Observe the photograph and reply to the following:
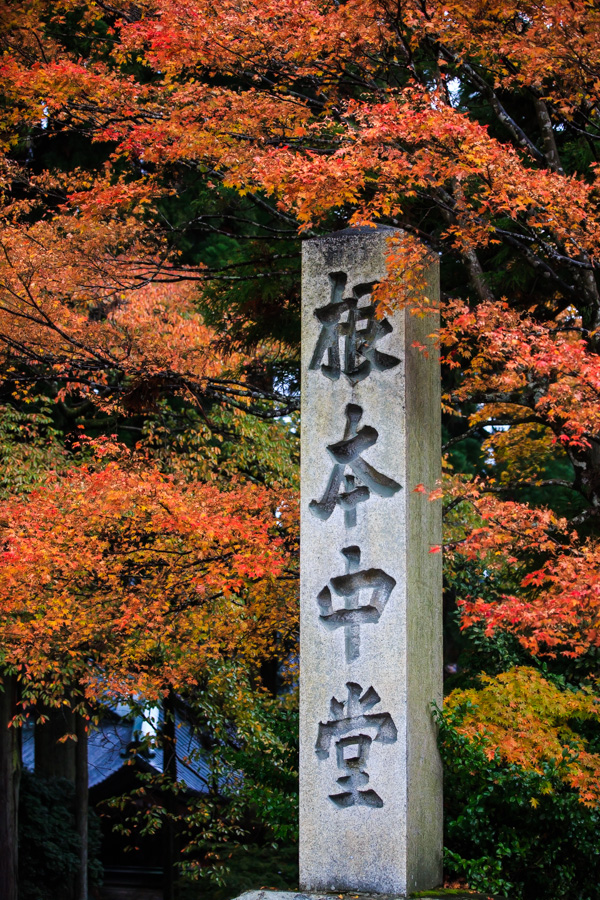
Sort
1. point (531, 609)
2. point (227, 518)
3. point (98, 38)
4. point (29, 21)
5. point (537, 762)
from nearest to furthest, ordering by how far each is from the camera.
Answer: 1. point (531, 609)
2. point (537, 762)
3. point (227, 518)
4. point (29, 21)
5. point (98, 38)

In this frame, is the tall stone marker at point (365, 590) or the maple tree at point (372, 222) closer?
the tall stone marker at point (365, 590)

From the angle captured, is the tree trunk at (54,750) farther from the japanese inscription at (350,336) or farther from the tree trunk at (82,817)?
the japanese inscription at (350,336)

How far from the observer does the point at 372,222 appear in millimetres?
6117

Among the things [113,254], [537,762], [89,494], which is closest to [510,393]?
[537,762]

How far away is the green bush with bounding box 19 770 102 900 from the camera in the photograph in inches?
470

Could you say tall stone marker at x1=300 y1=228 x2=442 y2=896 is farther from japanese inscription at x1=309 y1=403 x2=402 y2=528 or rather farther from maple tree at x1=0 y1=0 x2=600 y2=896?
maple tree at x1=0 y1=0 x2=600 y2=896

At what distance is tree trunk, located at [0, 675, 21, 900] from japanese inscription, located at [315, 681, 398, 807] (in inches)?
258

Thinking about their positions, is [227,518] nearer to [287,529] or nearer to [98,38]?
[287,529]

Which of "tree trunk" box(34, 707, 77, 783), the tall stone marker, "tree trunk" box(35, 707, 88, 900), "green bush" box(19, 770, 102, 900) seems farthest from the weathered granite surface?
"tree trunk" box(34, 707, 77, 783)

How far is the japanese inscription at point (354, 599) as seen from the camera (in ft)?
18.3

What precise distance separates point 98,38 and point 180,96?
14.2 feet

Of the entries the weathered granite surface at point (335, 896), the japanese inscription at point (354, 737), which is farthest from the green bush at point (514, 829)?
the japanese inscription at point (354, 737)

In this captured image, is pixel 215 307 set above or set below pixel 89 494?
above

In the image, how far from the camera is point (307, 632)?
5.71 m
